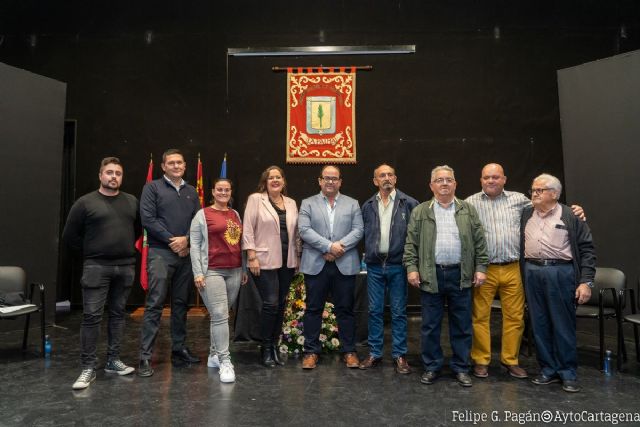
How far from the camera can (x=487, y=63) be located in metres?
6.14

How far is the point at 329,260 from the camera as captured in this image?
3.55m

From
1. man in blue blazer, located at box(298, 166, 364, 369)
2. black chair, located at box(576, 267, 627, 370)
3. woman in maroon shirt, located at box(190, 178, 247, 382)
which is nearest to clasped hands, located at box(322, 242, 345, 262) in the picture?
man in blue blazer, located at box(298, 166, 364, 369)

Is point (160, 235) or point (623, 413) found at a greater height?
point (160, 235)

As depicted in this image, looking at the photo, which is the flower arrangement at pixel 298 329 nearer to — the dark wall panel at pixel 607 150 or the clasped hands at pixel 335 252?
the clasped hands at pixel 335 252

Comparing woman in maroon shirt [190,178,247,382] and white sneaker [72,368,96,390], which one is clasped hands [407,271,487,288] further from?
white sneaker [72,368,96,390]

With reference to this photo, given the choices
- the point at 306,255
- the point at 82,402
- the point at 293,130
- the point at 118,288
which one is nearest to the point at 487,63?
the point at 293,130

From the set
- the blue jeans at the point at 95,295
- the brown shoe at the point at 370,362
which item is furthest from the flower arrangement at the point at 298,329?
the blue jeans at the point at 95,295

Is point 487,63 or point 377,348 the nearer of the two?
point 377,348

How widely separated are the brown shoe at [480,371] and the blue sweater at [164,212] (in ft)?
7.82

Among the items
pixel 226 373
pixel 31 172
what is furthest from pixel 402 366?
pixel 31 172

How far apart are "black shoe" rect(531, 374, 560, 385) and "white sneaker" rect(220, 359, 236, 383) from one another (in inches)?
82.4

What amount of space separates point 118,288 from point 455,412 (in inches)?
94.6

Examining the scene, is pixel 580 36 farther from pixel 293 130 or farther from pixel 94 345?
pixel 94 345

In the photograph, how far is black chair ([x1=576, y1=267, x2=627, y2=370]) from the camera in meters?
3.60
